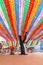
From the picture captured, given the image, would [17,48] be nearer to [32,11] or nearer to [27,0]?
[32,11]

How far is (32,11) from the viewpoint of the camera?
10156 mm

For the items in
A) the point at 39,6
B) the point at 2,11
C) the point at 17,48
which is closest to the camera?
the point at 39,6

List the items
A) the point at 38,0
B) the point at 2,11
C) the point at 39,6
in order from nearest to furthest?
1. the point at 38,0
2. the point at 39,6
3. the point at 2,11

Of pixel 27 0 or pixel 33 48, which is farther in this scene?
pixel 33 48

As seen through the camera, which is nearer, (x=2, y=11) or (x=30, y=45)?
(x=2, y=11)

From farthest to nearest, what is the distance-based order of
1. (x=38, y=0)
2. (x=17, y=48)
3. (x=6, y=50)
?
(x=17, y=48)
(x=6, y=50)
(x=38, y=0)

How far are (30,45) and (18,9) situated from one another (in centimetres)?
1820

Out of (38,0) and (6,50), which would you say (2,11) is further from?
(6,50)

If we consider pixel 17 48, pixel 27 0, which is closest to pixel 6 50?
pixel 17 48

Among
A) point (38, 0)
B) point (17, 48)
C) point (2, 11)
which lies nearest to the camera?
point (38, 0)

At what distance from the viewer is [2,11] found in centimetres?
1015

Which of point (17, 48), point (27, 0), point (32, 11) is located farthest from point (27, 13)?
point (17, 48)

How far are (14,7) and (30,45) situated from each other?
18658 mm

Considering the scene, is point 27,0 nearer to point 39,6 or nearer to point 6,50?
point 39,6
